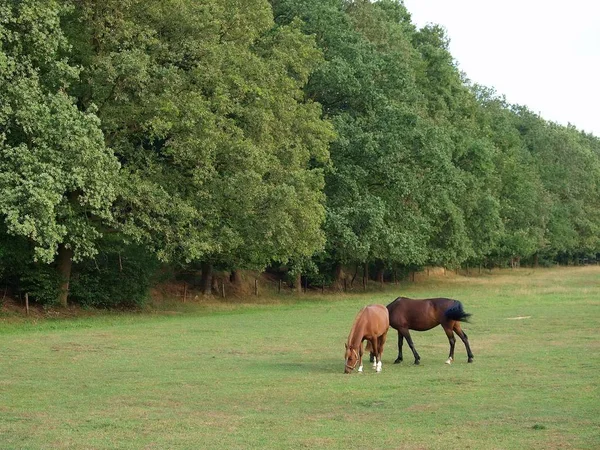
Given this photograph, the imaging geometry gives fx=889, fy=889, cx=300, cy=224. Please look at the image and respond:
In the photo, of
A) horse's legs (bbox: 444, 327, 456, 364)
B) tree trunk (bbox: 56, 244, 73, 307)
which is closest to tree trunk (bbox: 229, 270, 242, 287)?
tree trunk (bbox: 56, 244, 73, 307)

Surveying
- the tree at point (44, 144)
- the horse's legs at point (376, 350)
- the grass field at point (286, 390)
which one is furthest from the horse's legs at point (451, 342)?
the tree at point (44, 144)

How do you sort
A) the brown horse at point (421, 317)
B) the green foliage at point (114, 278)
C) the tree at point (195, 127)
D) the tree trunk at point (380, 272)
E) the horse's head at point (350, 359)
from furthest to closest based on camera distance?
1. the tree trunk at point (380, 272)
2. the green foliage at point (114, 278)
3. the tree at point (195, 127)
4. the brown horse at point (421, 317)
5. the horse's head at point (350, 359)

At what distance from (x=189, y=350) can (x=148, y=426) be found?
37.5 ft

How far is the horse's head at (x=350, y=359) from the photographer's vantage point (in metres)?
19.5

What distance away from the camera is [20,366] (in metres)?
21.0

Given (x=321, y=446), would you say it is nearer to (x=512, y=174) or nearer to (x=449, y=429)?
(x=449, y=429)

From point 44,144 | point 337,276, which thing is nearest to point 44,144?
point 44,144

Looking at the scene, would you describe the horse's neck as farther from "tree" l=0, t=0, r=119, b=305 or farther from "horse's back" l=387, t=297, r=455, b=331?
"tree" l=0, t=0, r=119, b=305

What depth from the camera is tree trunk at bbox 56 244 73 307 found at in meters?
37.8

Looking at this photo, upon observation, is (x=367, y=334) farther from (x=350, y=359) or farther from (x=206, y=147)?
(x=206, y=147)

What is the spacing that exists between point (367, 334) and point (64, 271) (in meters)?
21.4

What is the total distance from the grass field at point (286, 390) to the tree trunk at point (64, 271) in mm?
5090

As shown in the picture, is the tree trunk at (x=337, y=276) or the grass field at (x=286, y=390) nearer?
the grass field at (x=286, y=390)

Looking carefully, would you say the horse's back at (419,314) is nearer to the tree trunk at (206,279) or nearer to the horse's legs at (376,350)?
the horse's legs at (376,350)
